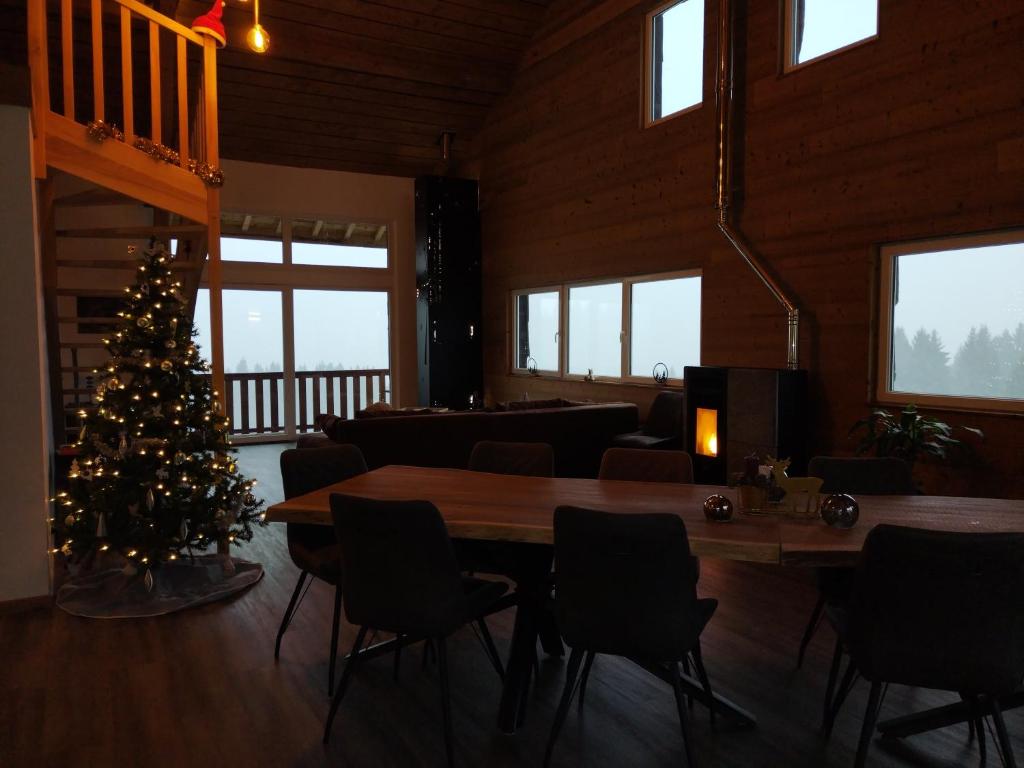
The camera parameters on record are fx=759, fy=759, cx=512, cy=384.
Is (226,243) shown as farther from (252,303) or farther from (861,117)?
(861,117)

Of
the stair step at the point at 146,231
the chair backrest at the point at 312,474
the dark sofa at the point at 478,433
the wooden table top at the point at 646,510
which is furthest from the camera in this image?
the dark sofa at the point at 478,433

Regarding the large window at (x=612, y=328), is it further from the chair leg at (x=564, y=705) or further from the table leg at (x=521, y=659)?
the chair leg at (x=564, y=705)

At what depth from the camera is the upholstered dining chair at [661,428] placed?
20.5ft

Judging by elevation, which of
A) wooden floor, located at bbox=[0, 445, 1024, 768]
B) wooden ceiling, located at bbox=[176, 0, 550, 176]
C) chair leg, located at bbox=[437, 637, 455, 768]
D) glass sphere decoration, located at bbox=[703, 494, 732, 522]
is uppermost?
wooden ceiling, located at bbox=[176, 0, 550, 176]

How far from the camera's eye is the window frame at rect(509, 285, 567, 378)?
8.33 metres

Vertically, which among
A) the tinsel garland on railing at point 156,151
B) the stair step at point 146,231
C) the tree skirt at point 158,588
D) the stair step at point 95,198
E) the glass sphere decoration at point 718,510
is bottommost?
the tree skirt at point 158,588

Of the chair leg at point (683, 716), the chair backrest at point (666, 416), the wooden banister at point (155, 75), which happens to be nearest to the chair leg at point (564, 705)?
the chair leg at point (683, 716)

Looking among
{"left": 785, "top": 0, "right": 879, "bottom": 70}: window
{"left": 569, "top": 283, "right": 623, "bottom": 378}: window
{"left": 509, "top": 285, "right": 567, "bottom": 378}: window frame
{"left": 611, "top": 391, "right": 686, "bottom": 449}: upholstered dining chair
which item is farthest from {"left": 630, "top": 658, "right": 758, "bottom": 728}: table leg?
{"left": 509, "top": 285, "right": 567, "bottom": 378}: window frame

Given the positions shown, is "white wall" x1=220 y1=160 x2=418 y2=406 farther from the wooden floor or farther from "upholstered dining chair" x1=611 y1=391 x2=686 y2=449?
the wooden floor

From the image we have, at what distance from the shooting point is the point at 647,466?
346cm

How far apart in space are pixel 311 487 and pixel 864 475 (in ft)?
7.81

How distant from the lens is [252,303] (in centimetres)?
947

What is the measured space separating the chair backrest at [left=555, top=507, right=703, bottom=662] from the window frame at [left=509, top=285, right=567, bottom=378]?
6.11 meters

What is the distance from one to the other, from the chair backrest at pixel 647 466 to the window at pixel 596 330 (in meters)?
4.01
